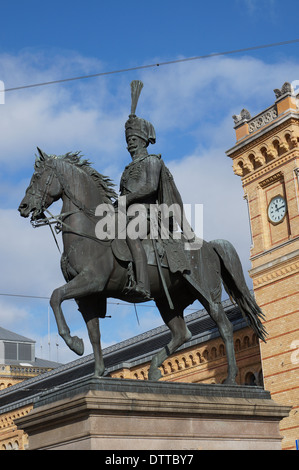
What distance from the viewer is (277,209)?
30.6m

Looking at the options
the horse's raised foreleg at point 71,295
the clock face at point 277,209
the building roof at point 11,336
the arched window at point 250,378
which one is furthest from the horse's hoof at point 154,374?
the building roof at point 11,336

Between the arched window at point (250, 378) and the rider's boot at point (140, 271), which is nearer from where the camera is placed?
the rider's boot at point (140, 271)

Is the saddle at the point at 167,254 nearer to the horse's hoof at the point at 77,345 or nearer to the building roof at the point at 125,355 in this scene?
the horse's hoof at the point at 77,345

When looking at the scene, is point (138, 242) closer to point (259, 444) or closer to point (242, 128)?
point (259, 444)

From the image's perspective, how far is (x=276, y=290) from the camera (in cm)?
2944

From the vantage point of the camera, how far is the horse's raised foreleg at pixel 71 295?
406 inches

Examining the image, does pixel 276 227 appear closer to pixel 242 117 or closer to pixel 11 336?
pixel 242 117

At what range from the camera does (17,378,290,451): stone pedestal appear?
31.2ft

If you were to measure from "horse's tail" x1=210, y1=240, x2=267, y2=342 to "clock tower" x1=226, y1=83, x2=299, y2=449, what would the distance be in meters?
16.0

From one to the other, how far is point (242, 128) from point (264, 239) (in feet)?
17.1

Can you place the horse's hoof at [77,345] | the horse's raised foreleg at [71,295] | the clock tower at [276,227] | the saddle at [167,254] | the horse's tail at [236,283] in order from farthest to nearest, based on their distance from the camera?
the clock tower at [276,227]
the horse's tail at [236,283]
the saddle at [167,254]
the horse's hoof at [77,345]
the horse's raised foreleg at [71,295]

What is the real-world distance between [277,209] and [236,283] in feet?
61.5

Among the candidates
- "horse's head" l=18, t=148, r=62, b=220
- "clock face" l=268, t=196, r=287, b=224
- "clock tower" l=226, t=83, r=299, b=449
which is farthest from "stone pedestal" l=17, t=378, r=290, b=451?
"clock face" l=268, t=196, r=287, b=224

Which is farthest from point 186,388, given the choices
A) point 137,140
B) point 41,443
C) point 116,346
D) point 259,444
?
point 116,346
